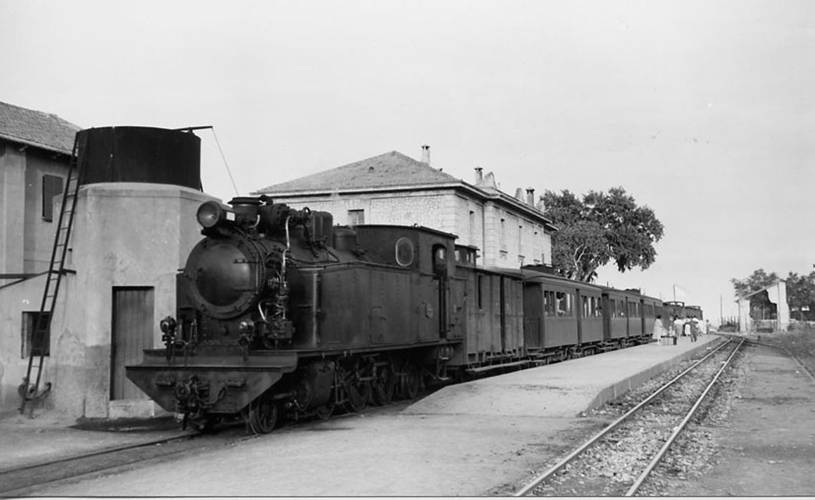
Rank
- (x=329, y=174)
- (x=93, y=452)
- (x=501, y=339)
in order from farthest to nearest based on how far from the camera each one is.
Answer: (x=329, y=174), (x=501, y=339), (x=93, y=452)

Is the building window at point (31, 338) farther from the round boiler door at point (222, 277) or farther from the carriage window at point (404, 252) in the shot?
the carriage window at point (404, 252)

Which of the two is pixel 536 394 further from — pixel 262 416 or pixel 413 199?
pixel 413 199

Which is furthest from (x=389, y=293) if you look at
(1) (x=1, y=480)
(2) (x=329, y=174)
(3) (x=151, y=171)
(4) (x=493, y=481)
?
Answer: (2) (x=329, y=174)

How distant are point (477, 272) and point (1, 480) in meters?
11.5

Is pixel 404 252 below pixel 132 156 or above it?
below

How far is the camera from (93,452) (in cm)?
922

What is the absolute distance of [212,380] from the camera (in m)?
9.77

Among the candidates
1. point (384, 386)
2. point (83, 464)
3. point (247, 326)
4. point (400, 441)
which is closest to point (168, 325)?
point (247, 326)

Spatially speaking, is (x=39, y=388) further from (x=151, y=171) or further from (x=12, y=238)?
(x=12, y=238)

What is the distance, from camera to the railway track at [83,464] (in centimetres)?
751

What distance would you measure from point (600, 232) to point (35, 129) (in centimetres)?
4449

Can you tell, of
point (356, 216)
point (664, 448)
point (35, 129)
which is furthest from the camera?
point (356, 216)

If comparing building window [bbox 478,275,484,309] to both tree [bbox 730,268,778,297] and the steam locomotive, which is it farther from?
tree [bbox 730,268,778,297]

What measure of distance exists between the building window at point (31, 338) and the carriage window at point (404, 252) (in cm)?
584
